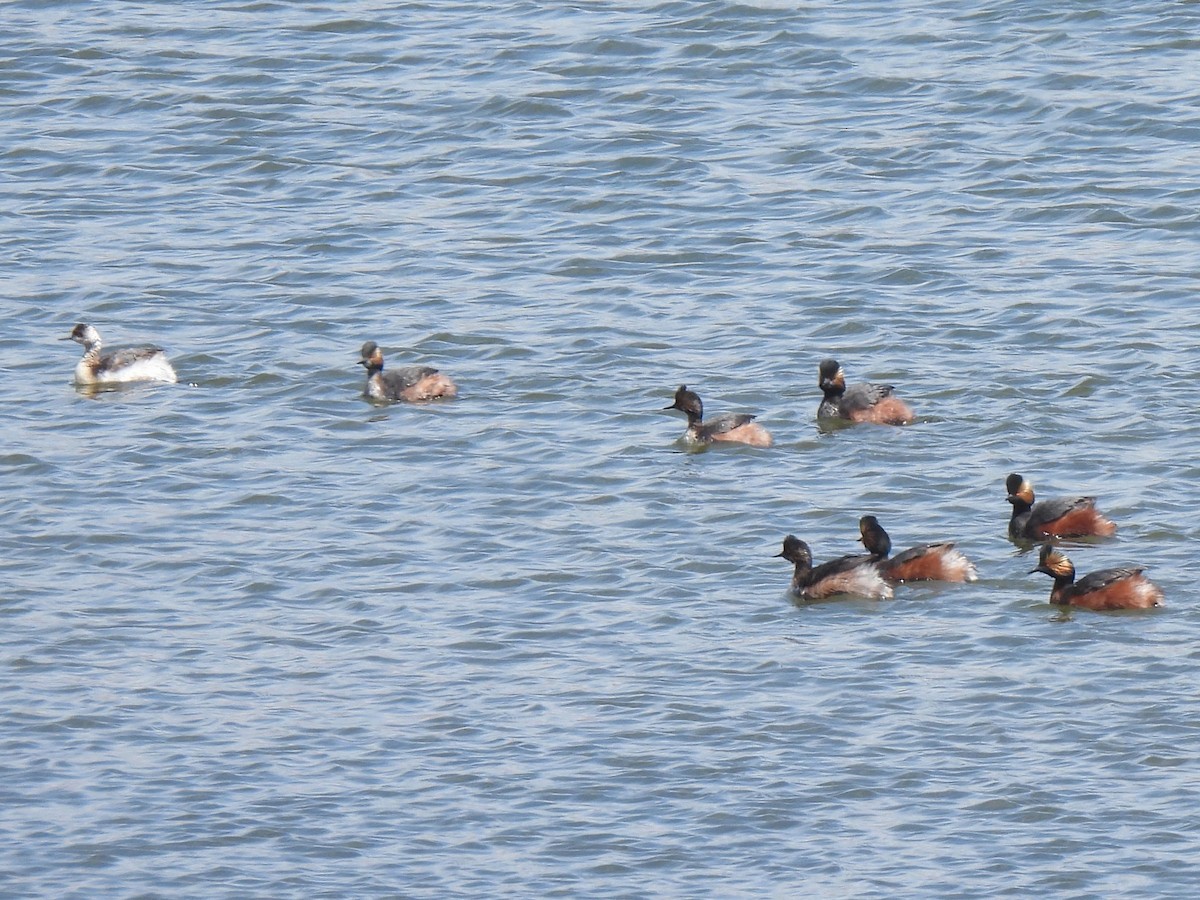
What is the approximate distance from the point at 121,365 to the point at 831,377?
554 cm

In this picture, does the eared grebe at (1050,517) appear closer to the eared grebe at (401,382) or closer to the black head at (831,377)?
the black head at (831,377)

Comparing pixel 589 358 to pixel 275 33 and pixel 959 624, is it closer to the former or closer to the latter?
pixel 959 624

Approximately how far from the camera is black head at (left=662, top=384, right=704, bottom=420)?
16078mm

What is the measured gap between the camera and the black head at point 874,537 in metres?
13.4

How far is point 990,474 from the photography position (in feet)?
49.5

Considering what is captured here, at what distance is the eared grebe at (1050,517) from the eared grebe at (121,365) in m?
7.11

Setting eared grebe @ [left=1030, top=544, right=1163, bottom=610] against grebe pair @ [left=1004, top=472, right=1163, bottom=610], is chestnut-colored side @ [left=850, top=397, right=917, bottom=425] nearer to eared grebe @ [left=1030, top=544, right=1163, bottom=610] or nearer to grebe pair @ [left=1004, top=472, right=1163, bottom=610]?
grebe pair @ [left=1004, top=472, right=1163, bottom=610]

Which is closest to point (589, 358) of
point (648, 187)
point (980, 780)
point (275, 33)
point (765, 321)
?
point (765, 321)

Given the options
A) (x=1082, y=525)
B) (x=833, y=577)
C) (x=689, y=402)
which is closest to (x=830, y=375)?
(x=689, y=402)

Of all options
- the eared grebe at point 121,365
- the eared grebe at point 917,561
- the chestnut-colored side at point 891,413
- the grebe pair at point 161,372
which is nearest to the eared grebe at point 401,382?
the grebe pair at point 161,372

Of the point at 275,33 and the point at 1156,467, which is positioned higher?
the point at 275,33

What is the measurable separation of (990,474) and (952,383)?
184 centimetres

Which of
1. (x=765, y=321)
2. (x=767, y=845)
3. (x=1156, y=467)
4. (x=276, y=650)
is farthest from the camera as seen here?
(x=765, y=321)

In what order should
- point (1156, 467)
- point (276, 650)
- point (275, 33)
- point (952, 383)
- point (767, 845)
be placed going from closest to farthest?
point (767, 845)
point (276, 650)
point (1156, 467)
point (952, 383)
point (275, 33)
